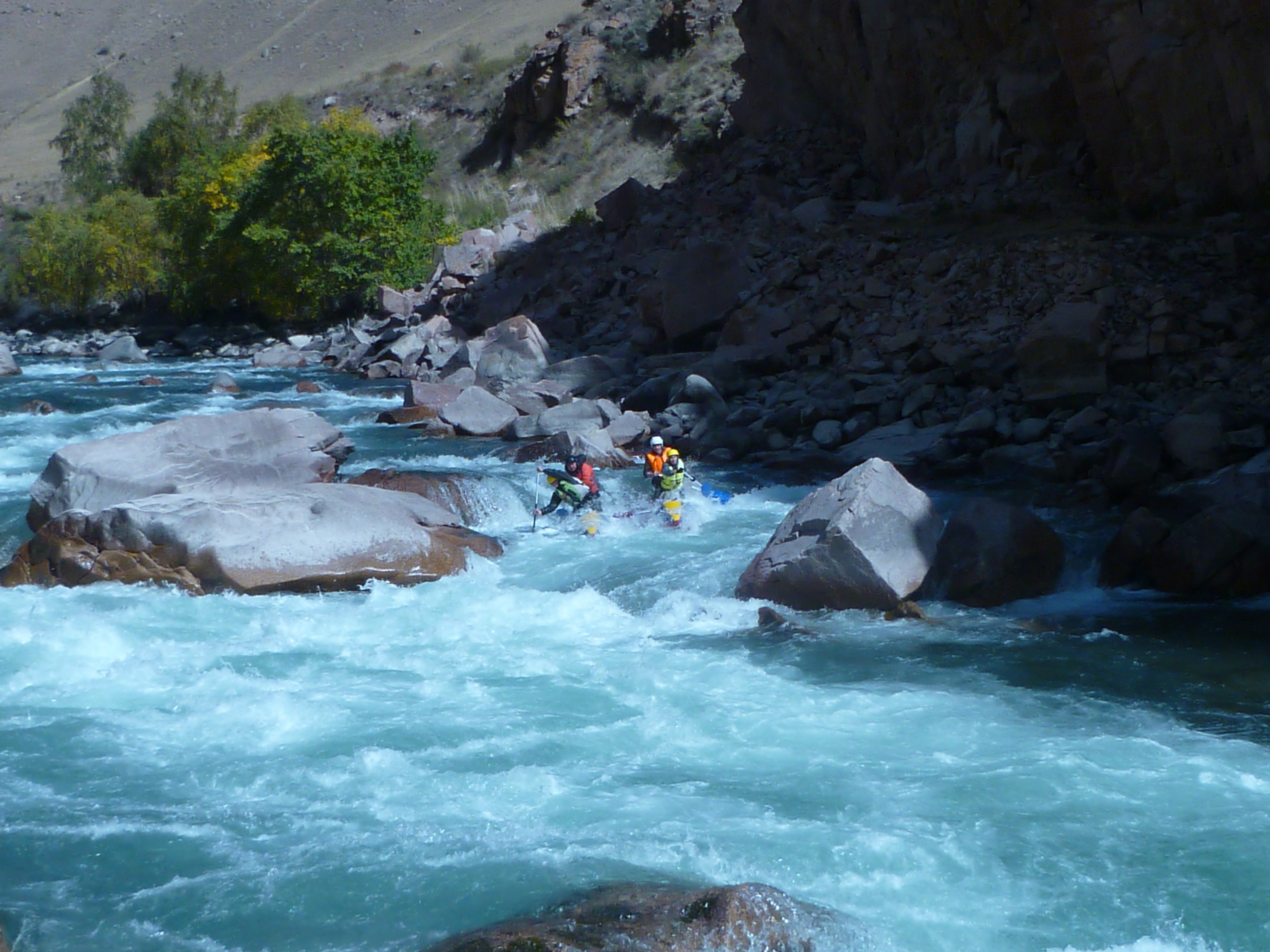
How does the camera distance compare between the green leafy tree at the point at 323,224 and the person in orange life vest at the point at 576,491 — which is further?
the green leafy tree at the point at 323,224

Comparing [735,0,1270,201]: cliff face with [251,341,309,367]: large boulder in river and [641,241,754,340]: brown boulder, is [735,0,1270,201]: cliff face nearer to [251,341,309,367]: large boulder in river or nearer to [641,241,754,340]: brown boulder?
[641,241,754,340]: brown boulder

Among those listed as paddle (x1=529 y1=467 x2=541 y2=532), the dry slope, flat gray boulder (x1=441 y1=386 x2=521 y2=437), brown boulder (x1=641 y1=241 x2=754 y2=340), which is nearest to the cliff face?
brown boulder (x1=641 y1=241 x2=754 y2=340)

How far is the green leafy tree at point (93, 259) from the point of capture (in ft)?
112

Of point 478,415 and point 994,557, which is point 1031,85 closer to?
point 478,415

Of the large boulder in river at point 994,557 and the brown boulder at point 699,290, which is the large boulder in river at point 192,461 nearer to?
the large boulder in river at point 994,557

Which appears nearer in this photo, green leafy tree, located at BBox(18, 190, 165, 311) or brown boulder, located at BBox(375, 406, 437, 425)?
brown boulder, located at BBox(375, 406, 437, 425)

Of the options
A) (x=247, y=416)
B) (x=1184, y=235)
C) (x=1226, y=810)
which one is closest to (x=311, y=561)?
(x=247, y=416)

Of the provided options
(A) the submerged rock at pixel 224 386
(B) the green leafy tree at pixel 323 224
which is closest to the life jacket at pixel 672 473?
(A) the submerged rock at pixel 224 386

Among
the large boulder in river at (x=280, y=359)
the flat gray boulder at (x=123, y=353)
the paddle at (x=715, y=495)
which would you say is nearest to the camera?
the paddle at (x=715, y=495)

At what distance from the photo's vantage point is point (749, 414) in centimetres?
1592

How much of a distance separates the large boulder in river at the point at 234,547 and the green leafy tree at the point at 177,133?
1381 inches

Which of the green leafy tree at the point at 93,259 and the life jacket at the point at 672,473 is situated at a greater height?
the green leafy tree at the point at 93,259

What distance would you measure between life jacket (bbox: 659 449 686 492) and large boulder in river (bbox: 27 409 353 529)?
3530 mm

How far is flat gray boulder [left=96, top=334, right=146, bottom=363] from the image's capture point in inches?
1075
